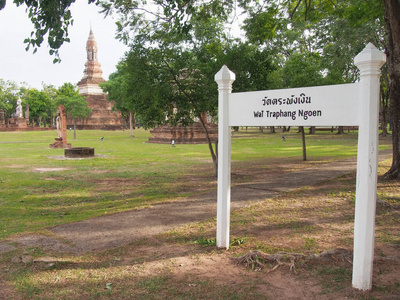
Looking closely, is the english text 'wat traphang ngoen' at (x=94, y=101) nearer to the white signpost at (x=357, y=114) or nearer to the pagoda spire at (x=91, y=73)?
the pagoda spire at (x=91, y=73)

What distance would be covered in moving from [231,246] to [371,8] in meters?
8.64

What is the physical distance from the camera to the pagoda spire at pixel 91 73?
73.9 metres

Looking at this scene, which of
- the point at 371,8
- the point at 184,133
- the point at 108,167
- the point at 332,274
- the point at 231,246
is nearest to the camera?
the point at 332,274

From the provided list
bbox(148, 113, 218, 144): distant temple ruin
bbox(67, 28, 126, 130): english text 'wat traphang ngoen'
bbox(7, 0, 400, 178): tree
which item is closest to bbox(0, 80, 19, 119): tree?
bbox(67, 28, 126, 130): english text 'wat traphang ngoen'

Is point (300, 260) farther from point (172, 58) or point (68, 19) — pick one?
point (172, 58)

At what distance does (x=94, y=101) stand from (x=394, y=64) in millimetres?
67210

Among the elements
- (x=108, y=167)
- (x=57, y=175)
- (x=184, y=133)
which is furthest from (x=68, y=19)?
(x=184, y=133)

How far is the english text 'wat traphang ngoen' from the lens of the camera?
67637mm

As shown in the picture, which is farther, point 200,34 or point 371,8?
point 200,34

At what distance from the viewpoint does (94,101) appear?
2778 inches

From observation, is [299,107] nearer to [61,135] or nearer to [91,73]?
[61,135]

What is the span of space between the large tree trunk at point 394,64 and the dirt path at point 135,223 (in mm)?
2738

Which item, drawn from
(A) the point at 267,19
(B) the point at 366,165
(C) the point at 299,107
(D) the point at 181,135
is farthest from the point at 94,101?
(B) the point at 366,165

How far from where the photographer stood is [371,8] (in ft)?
32.8
